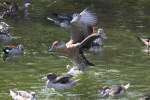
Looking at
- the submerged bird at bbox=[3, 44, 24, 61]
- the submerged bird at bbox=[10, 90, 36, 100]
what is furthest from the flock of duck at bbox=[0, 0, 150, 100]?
the submerged bird at bbox=[3, 44, 24, 61]

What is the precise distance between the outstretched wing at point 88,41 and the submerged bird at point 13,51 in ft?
11.1

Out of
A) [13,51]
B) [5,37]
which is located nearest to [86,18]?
[13,51]

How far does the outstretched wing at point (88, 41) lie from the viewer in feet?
61.2

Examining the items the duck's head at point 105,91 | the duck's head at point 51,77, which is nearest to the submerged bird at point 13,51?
the duck's head at point 51,77

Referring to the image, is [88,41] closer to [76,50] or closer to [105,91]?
[76,50]

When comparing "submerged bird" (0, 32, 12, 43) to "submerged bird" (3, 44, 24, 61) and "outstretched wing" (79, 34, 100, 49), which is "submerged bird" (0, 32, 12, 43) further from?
"outstretched wing" (79, 34, 100, 49)

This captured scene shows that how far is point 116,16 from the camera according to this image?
30.2m

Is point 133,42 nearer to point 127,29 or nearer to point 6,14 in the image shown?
point 127,29

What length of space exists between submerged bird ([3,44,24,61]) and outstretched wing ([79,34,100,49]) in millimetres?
3371

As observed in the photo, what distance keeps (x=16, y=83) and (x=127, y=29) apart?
977 cm

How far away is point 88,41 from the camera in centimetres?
1886

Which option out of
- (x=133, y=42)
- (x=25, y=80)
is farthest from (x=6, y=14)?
(x=25, y=80)

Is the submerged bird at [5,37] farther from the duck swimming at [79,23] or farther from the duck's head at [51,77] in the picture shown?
the duck's head at [51,77]

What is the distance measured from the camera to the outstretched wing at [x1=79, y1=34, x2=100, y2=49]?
1866 cm
